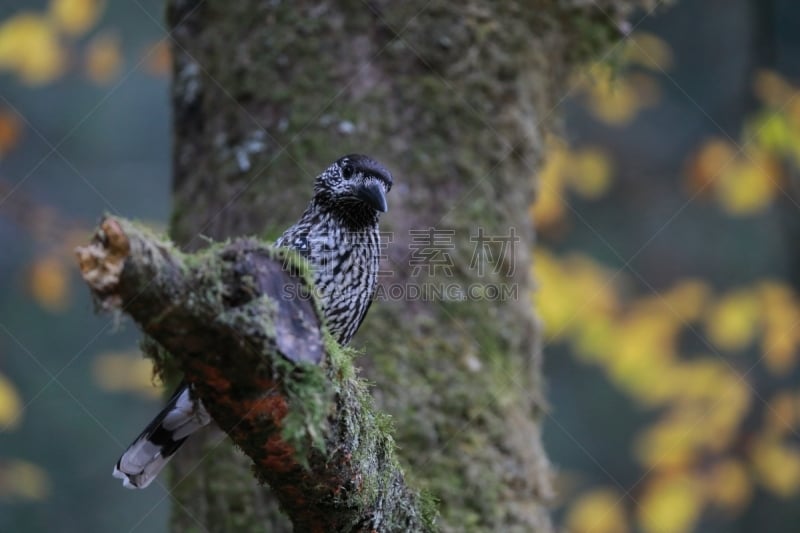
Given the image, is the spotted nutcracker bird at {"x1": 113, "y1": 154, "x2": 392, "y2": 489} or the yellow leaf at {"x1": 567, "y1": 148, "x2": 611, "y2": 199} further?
the yellow leaf at {"x1": 567, "y1": 148, "x2": 611, "y2": 199}

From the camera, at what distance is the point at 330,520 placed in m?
2.78

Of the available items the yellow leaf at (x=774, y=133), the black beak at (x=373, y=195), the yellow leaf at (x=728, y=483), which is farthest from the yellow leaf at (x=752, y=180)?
the black beak at (x=373, y=195)

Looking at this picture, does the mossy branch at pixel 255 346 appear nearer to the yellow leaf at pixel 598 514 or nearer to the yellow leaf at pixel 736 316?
the yellow leaf at pixel 736 316

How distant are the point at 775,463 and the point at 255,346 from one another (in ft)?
26.4

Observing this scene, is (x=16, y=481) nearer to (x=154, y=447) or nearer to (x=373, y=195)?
(x=154, y=447)

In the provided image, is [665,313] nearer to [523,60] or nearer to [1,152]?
[523,60]

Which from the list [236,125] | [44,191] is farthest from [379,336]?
[44,191]

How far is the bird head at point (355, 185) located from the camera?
419cm

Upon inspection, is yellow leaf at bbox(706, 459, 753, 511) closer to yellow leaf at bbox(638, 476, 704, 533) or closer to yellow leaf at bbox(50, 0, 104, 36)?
yellow leaf at bbox(638, 476, 704, 533)

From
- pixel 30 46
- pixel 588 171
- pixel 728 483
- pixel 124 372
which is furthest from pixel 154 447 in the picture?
pixel 588 171

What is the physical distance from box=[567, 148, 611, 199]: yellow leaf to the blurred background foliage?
0.10 feet

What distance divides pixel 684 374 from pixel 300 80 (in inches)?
238

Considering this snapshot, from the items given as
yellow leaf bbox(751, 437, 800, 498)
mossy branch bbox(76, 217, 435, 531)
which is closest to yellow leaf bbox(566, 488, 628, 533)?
yellow leaf bbox(751, 437, 800, 498)

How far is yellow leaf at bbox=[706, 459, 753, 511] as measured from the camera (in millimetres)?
8820
